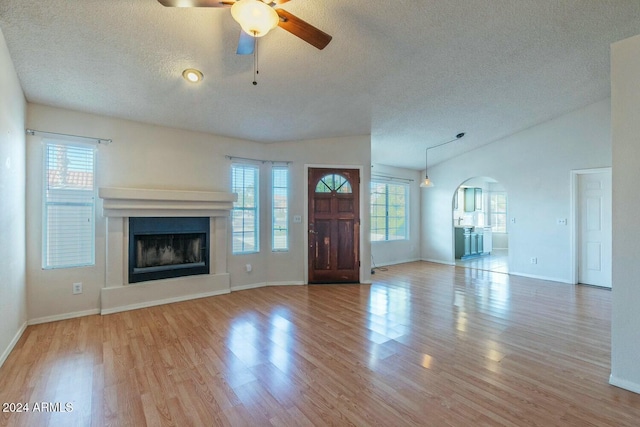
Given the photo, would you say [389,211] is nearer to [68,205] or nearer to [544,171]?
[544,171]

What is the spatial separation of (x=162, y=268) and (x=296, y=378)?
9.08 ft

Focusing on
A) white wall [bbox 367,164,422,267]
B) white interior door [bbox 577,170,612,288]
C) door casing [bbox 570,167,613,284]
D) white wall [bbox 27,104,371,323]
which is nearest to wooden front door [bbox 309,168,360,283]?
white wall [bbox 27,104,371,323]

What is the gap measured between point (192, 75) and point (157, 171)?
166 centimetres

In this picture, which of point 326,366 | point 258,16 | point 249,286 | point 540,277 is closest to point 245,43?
point 258,16

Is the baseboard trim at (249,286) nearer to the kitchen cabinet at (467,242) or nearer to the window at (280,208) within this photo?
the window at (280,208)

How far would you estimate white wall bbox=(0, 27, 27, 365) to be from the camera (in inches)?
94.6

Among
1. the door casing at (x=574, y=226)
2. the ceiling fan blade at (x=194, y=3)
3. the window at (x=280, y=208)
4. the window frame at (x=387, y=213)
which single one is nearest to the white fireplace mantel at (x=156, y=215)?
the window at (x=280, y=208)

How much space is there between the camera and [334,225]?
5121 millimetres

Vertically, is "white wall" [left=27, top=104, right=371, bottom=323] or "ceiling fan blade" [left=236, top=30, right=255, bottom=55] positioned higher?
A: "ceiling fan blade" [left=236, top=30, right=255, bottom=55]

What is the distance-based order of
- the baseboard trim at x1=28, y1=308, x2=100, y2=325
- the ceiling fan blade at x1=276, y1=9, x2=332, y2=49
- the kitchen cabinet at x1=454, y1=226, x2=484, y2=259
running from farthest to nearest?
the kitchen cabinet at x1=454, y1=226, x2=484, y2=259
the baseboard trim at x1=28, y1=308, x2=100, y2=325
the ceiling fan blade at x1=276, y1=9, x2=332, y2=49

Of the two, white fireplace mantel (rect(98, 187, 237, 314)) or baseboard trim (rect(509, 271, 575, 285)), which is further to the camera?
baseboard trim (rect(509, 271, 575, 285))

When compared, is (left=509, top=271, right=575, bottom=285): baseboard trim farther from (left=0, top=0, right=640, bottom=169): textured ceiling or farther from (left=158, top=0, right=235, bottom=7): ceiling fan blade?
(left=158, top=0, right=235, bottom=7): ceiling fan blade

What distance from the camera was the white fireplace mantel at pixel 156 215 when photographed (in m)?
3.58

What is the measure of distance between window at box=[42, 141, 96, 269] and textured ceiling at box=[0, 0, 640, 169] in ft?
1.96
